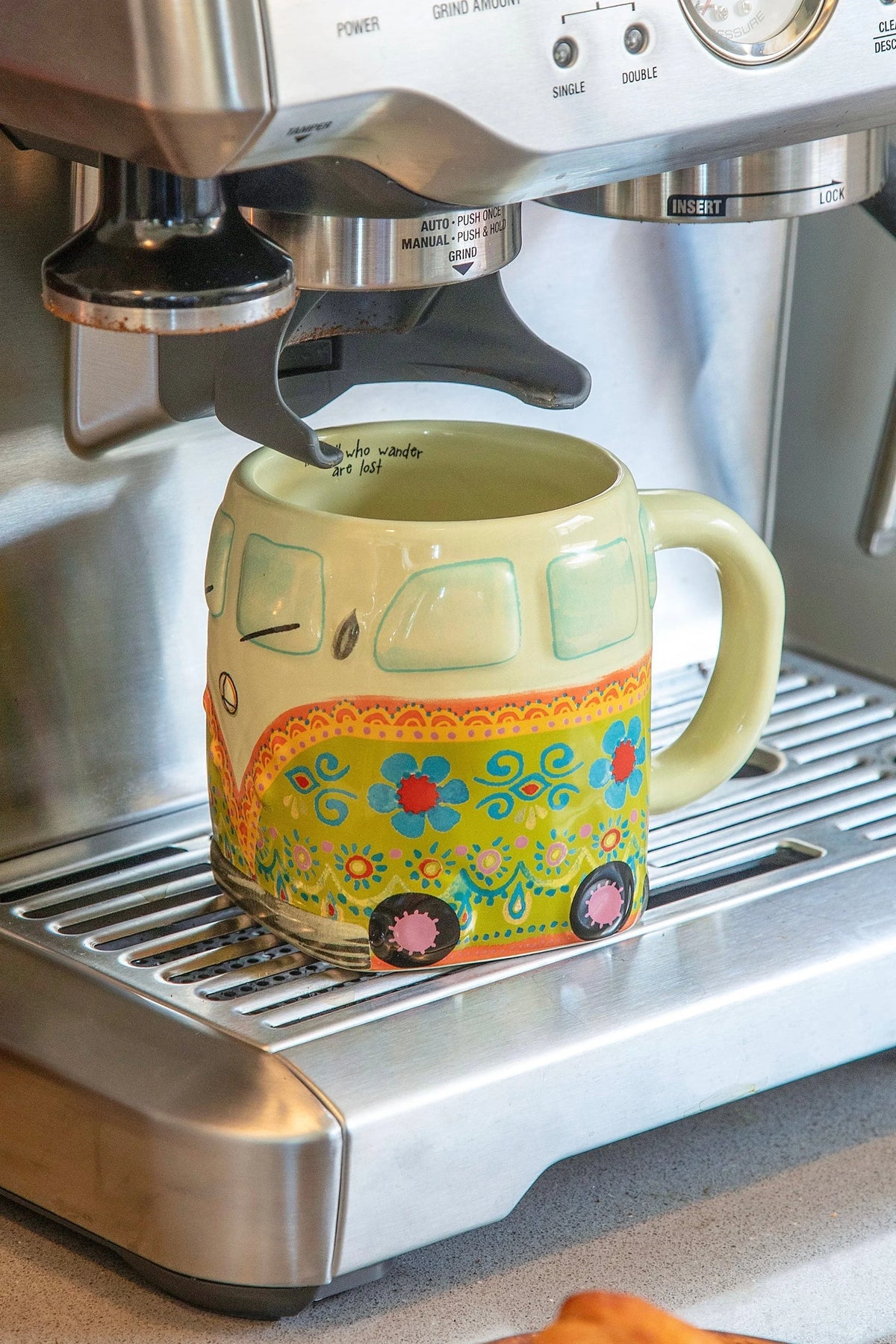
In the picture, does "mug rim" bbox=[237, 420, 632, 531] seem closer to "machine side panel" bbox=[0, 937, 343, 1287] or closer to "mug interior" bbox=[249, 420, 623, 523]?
"mug interior" bbox=[249, 420, 623, 523]

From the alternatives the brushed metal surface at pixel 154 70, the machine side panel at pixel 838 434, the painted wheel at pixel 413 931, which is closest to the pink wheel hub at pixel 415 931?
the painted wheel at pixel 413 931

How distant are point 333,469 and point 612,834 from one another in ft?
0.43

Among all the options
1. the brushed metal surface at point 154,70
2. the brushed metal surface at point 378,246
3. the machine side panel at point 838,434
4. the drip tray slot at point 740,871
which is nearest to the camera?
the brushed metal surface at point 154,70

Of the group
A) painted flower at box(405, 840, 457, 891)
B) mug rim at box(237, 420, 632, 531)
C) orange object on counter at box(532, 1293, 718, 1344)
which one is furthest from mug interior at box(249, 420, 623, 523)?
orange object on counter at box(532, 1293, 718, 1344)

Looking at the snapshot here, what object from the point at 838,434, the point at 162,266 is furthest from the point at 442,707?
the point at 838,434

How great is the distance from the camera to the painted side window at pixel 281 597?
1.34 ft

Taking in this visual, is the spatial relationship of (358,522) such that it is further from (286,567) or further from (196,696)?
(196,696)

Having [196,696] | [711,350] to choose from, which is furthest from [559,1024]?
[711,350]

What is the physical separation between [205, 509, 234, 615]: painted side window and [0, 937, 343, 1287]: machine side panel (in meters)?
0.11

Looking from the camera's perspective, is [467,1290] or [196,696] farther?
[196,696]

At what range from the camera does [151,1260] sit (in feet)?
1.31

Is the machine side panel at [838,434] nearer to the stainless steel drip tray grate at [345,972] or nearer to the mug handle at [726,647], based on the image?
the stainless steel drip tray grate at [345,972]

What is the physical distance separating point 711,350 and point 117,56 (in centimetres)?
40

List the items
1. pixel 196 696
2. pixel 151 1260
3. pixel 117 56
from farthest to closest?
pixel 196 696, pixel 151 1260, pixel 117 56
